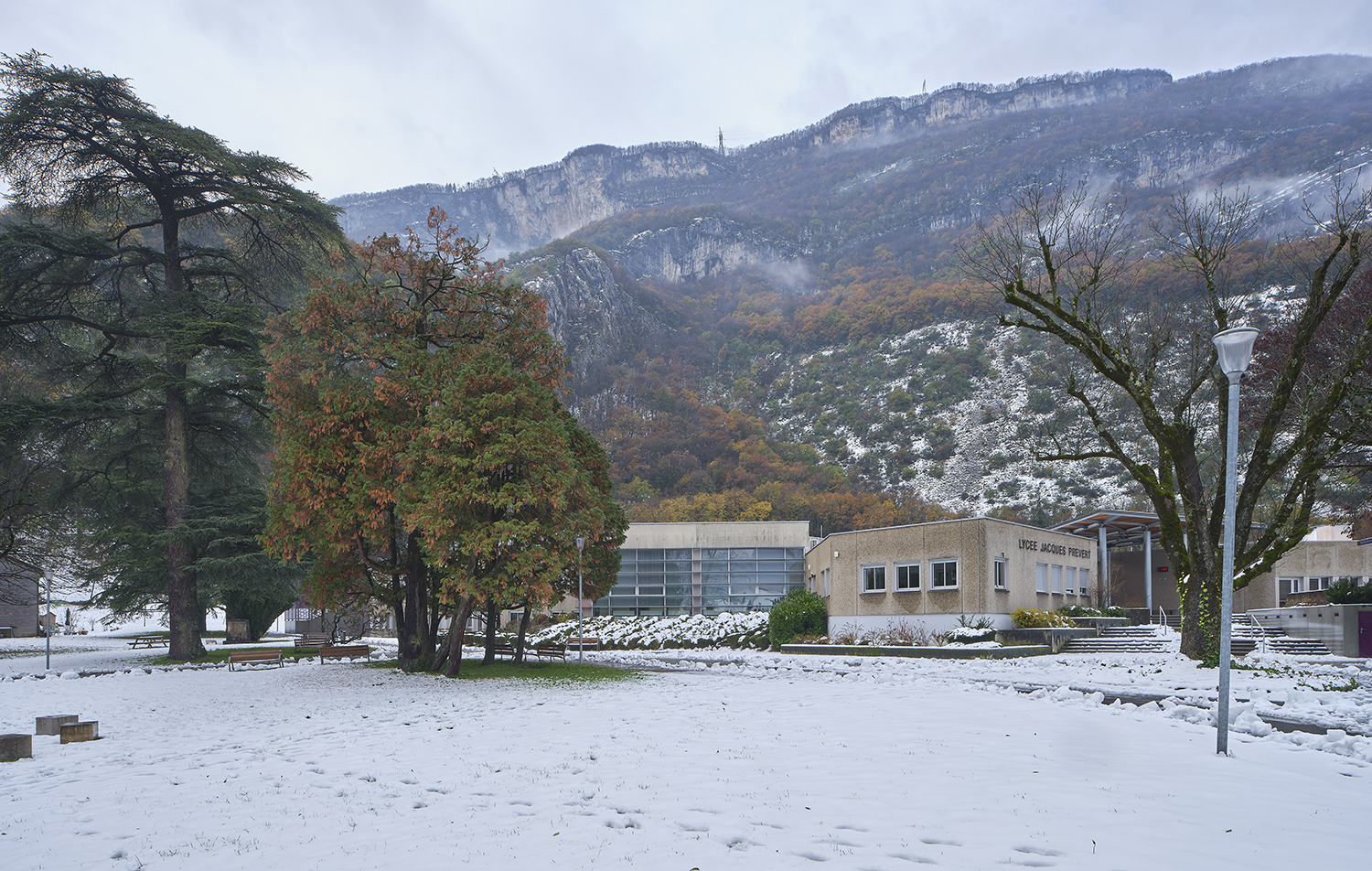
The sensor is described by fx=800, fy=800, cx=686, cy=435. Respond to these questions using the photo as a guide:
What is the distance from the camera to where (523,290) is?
1950 cm

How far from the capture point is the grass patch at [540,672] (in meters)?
17.2

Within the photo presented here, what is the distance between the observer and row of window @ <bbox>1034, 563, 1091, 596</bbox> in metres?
28.9

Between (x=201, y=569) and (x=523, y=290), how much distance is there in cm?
1397

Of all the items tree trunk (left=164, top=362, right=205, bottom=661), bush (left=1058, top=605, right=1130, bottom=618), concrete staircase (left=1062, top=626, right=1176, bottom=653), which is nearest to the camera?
concrete staircase (left=1062, top=626, right=1176, bottom=653)

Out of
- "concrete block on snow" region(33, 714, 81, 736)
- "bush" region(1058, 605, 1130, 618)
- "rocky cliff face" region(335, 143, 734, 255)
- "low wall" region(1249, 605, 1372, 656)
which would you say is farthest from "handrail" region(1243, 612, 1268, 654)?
"rocky cliff face" region(335, 143, 734, 255)

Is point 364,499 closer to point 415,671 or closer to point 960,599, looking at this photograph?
point 415,671

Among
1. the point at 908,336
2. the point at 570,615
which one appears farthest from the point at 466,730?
the point at 908,336

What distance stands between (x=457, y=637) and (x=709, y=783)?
39.8ft

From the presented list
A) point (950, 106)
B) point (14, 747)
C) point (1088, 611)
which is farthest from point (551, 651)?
point (950, 106)

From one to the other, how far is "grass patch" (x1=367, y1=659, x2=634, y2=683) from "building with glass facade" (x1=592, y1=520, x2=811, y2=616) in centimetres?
2063

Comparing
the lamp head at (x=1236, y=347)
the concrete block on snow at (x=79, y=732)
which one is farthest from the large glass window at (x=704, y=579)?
the lamp head at (x=1236, y=347)

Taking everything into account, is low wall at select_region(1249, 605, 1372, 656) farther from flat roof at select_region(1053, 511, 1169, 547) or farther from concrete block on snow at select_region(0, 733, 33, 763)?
concrete block on snow at select_region(0, 733, 33, 763)

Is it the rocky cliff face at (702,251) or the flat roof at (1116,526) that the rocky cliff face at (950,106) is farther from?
the flat roof at (1116,526)

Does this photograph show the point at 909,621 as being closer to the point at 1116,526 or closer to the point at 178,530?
the point at 1116,526
